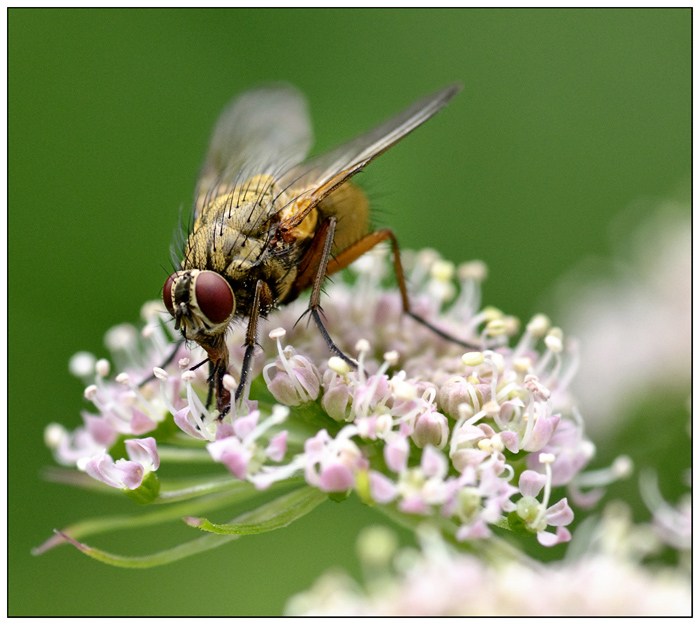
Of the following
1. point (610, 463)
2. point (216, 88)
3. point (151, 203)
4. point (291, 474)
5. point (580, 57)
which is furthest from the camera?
point (580, 57)

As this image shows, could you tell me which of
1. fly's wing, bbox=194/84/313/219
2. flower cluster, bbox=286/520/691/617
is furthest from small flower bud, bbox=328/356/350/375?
fly's wing, bbox=194/84/313/219

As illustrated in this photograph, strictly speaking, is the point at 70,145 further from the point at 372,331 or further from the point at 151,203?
the point at 372,331

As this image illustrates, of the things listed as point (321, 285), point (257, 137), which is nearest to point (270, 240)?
point (321, 285)

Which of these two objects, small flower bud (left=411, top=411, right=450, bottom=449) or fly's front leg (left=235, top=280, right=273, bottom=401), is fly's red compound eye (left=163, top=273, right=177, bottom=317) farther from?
small flower bud (left=411, top=411, right=450, bottom=449)

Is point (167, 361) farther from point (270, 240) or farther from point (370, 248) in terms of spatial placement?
point (370, 248)

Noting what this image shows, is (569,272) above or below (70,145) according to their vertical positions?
below

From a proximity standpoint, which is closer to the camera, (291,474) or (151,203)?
(291,474)

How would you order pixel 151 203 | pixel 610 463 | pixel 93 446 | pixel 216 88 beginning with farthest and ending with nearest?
1. pixel 216 88
2. pixel 151 203
3. pixel 610 463
4. pixel 93 446

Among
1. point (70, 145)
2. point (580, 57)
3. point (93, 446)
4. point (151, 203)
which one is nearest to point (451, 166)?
point (580, 57)
